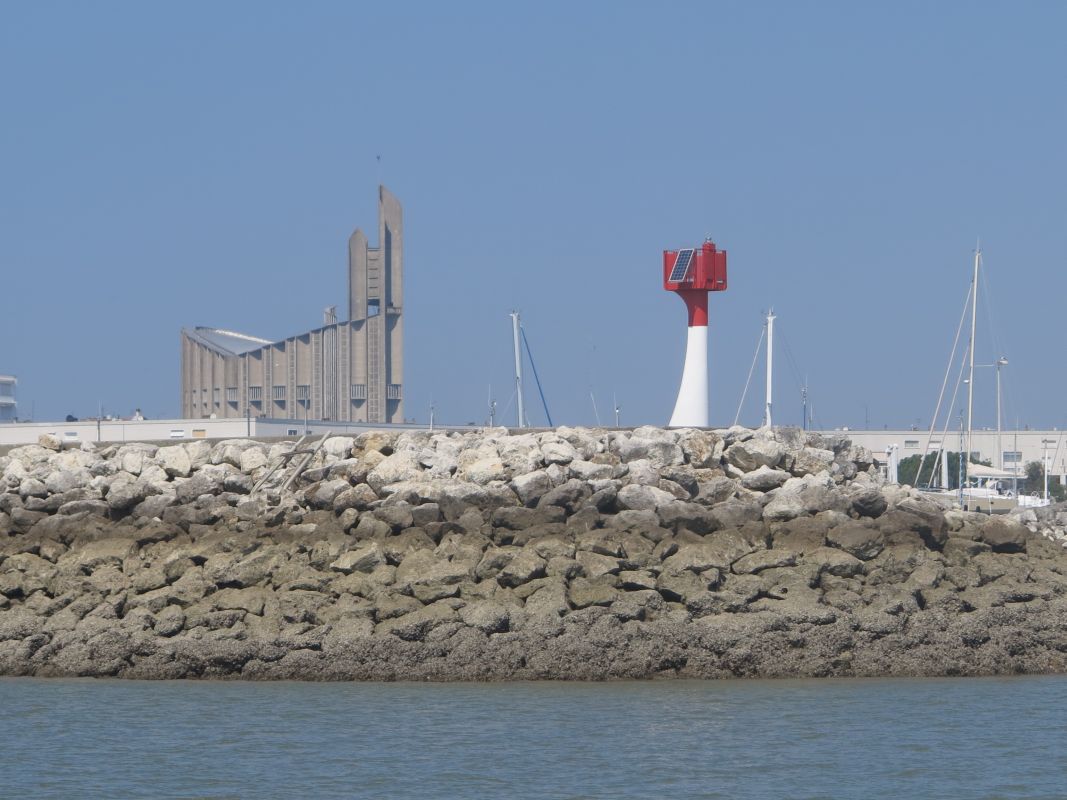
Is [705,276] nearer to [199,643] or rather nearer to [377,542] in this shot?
[377,542]

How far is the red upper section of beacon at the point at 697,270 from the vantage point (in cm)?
3177

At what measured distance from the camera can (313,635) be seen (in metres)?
18.5

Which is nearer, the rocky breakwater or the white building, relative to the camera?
the rocky breakwater

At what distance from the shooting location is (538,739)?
614 inches

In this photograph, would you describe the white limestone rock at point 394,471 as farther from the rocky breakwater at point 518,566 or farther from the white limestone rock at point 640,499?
the white limestone rock at point 640,499

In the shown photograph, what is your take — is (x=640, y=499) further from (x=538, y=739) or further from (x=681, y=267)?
(x=681, y=267)

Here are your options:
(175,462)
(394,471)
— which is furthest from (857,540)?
(175,462)

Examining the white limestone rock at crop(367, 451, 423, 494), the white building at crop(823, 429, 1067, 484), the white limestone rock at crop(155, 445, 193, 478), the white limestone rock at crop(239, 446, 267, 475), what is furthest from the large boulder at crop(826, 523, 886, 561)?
the white building at crop(823, 429, 1067, 484)

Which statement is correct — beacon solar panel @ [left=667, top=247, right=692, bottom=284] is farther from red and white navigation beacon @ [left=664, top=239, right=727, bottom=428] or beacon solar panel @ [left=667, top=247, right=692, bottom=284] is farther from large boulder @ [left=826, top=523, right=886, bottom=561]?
large boulder @ [left=826, top=523, right=886, bottom=561]

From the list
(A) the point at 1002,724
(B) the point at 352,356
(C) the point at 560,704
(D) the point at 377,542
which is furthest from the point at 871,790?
(B) the point at 352,356

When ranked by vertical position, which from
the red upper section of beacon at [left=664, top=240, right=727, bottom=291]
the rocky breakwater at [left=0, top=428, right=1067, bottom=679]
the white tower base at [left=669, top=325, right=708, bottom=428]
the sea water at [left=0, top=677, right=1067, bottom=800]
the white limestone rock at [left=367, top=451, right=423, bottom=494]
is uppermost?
the red upper section of beacon at [left=664, top=240, right=727, bottom=291]

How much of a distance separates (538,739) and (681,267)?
693 inches

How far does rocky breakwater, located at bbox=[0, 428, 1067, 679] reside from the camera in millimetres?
18234

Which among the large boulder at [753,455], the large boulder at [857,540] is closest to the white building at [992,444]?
the large boulder at [753,455]
